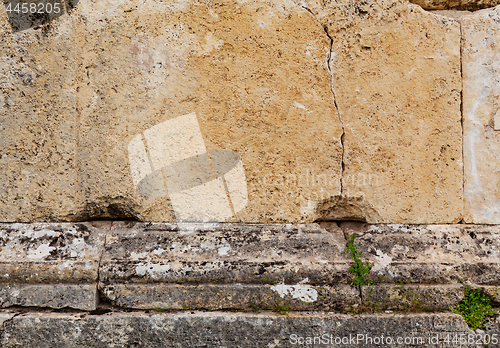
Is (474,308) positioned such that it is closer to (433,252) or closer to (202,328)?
(433,252)

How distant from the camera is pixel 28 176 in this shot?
1582mm

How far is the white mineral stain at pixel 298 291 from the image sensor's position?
1497mm

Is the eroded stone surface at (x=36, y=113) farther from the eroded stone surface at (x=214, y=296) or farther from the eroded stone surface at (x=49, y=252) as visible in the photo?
the eroded stone surface at (x=214, y=296)

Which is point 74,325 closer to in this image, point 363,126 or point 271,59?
point 271,59

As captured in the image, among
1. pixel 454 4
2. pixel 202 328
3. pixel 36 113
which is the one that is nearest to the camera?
pixel 202 328

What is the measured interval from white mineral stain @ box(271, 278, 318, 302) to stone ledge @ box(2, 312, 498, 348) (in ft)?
0.26

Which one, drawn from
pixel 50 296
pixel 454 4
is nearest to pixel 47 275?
pixel 50 296

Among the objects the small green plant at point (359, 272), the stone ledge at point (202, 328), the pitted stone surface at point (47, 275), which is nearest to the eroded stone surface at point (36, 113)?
the pitted stone surface at point (47, 275)

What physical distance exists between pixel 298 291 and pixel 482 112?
4.52 ft

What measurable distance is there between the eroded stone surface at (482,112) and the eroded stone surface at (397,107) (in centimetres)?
6

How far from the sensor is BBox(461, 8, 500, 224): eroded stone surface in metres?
1.66

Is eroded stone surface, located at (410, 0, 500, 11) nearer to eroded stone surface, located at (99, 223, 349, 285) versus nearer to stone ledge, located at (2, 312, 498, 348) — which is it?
eroded stone surface, located at (99, 223, 349, 285)

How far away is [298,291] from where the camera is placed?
1500 mm

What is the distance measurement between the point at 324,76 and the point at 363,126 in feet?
1.10
